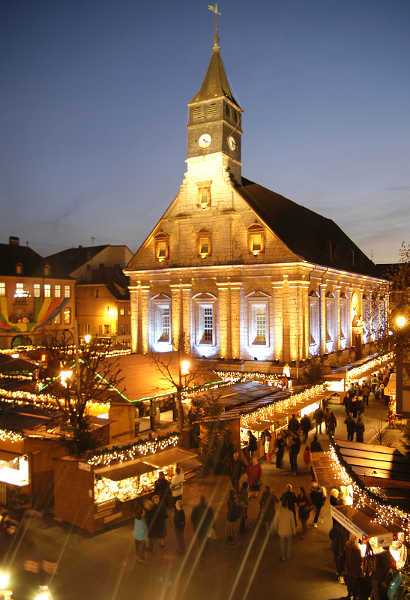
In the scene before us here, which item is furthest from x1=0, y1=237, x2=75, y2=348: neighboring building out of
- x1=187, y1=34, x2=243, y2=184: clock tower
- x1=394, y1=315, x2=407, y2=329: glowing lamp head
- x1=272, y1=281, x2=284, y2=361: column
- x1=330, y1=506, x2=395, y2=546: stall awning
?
x1=330, y1=506, x2=395, y2=546: stall awning

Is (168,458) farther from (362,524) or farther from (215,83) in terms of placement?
(215,83)

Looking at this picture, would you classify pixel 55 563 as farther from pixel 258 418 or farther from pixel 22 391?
pixel 22 391

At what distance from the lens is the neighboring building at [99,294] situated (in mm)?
71188

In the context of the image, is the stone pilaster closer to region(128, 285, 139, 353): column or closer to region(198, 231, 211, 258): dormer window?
region(198, 231, 211, 258): dormer window

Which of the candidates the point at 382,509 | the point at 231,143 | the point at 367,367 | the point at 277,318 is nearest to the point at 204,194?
the point at 231,143

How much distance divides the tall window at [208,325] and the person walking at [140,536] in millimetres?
29633

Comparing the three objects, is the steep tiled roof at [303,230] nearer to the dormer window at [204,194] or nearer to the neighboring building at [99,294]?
the dormer window at [204,194]

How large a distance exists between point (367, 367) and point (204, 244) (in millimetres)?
16662

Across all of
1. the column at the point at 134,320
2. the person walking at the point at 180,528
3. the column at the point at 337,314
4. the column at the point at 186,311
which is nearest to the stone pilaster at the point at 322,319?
the column at the point at 337,314

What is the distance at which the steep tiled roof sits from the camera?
1661 inches

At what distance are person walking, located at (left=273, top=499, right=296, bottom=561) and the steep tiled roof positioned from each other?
1112 inches

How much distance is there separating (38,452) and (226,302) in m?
26.1

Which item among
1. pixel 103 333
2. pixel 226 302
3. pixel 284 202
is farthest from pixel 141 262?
pixel 103 333

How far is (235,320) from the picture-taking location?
40781mm
